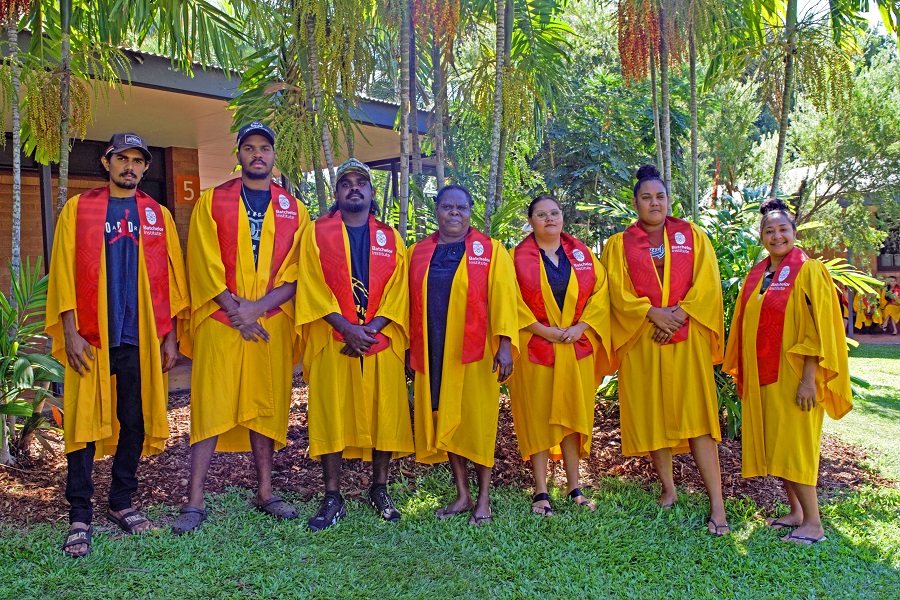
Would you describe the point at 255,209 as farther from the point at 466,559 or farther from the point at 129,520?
the point at 466,559

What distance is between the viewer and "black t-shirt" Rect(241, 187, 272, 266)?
4410mm

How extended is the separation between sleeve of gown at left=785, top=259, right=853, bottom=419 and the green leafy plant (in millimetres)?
4510

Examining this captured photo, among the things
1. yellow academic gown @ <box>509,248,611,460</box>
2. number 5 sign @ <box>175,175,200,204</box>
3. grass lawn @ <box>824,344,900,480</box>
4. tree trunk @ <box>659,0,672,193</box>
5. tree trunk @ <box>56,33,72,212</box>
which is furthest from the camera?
number 5 sign @ <box>175,175,200,204</box>

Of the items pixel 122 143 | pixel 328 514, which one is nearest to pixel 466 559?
pixel 328 514

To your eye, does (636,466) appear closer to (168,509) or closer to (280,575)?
(280,575)

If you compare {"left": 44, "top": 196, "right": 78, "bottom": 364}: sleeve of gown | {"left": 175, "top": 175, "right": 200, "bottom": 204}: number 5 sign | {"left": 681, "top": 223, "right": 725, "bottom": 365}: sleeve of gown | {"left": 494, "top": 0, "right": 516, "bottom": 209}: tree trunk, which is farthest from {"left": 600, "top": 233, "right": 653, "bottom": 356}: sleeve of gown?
{"left": 175, "top": 175, "right": 200, "bottom": 204}: number 5 sign

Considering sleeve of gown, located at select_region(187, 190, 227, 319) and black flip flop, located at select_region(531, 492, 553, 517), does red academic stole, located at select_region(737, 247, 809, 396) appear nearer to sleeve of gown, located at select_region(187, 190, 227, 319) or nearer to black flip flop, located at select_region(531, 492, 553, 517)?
black flip flop, located at select_region(531, 492, 553, 517)

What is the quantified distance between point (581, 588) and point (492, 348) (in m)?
Answer: 1.48

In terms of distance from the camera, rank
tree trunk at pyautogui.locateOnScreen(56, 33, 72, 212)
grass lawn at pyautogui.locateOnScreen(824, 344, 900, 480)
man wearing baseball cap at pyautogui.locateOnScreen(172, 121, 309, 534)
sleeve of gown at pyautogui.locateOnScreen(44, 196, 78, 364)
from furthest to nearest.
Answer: grass lawn at pyautogui.locateOnScreen(824, 344, 900, 480)
tree trunk at pyautogui.locateOnScreen(56, 33, 72, 212)
man wearing baseball cap at pyautogui.locateOnScreen(172, 121, 309, 534)
sleeve of gown at pyautogui.locateOnScreen(44, 196, 78, 364)

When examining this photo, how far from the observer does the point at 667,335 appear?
178 inches

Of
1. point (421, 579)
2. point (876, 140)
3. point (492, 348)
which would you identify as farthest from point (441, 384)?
point (876, 140)

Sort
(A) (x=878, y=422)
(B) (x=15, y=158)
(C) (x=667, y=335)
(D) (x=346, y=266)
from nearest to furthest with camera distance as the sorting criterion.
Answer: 1. (D) (x=346, y=266)
2. (C) (x=667, y=335)
3. (B) (x=15, y=158)
4. (A) (x=878, y=422)

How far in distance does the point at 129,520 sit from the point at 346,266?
1887 mm

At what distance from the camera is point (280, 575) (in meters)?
3.74
